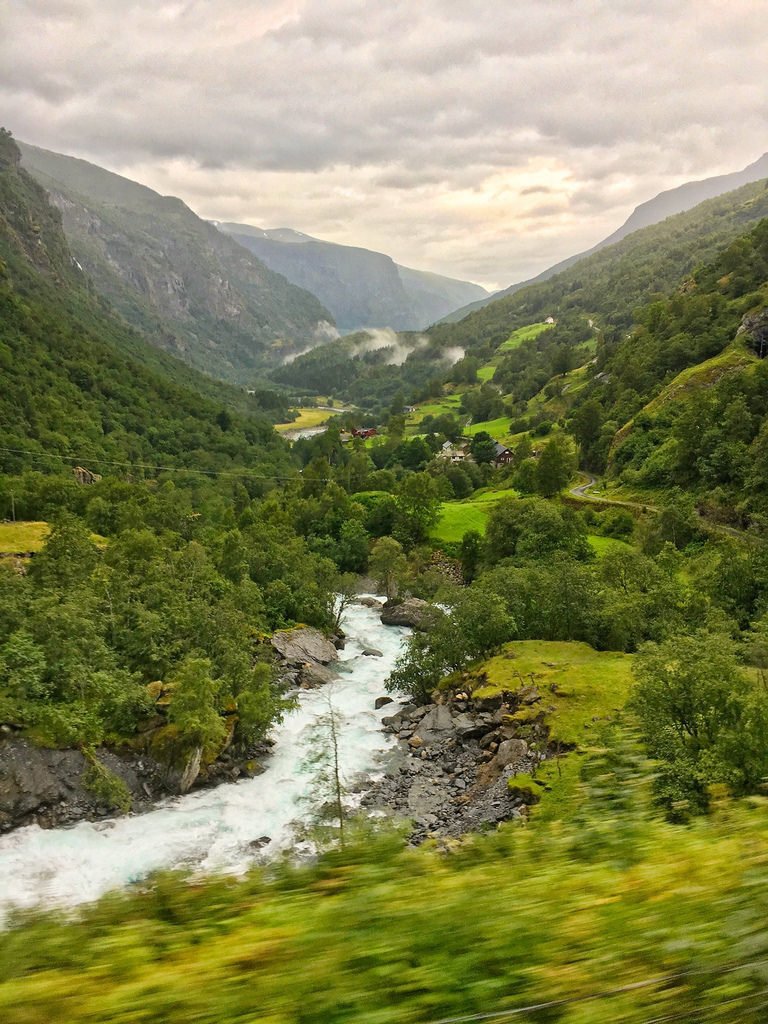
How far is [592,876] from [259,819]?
23.0 m

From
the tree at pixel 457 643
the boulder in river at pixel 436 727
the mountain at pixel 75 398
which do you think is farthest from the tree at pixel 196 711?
the mountain at pixel 75 398

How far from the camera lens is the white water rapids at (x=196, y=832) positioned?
21.0 meters

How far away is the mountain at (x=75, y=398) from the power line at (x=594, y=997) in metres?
85.1

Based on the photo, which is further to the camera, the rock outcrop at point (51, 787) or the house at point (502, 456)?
the house at point (502, 456)

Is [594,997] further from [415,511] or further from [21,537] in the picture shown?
[415,511]

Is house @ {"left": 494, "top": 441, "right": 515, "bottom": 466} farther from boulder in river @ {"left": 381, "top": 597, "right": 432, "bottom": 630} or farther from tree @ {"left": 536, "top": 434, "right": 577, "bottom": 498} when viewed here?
boulder in river @ {"left": 381, "top": 597, "right": 432, "bottom": 630}

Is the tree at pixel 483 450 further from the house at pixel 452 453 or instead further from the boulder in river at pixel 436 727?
the boulder in river at pixel 436 727

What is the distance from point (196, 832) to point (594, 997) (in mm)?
24180

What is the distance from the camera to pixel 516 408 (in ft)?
451

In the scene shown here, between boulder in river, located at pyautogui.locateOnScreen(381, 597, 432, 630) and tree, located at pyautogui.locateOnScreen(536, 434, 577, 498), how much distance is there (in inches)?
916

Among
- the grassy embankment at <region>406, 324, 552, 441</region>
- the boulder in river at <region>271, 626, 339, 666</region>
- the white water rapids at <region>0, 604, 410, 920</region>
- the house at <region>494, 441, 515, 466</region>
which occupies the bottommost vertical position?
the white water rapids at <region>0, 604, 410, 920</region>

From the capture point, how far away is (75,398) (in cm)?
10062

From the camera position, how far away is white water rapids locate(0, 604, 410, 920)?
2097 centimetres

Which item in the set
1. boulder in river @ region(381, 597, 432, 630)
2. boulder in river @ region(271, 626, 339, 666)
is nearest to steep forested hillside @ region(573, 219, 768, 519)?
boulder in river @ region(381, 597, 432, 630)
